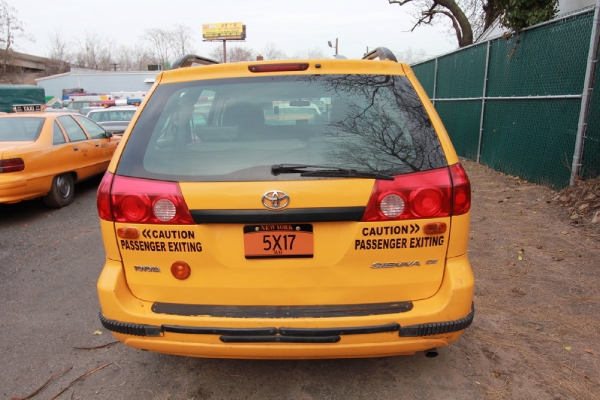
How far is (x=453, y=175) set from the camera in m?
2.22

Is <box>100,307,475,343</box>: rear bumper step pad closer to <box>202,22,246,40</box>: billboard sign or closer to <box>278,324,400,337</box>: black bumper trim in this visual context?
<box>278,324,400,337</box>: black bumper trim

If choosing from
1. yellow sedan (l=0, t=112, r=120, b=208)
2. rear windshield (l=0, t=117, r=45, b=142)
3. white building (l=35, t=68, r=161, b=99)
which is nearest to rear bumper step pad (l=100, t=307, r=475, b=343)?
yellow sedan (l=0, t=112, r=120, b=208)

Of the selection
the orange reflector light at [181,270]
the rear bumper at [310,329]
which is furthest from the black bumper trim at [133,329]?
the orange reflector light at [181,270]

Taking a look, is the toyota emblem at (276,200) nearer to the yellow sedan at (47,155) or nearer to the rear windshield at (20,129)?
the yellow sedan at (47,155)

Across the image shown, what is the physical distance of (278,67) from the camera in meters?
2.47

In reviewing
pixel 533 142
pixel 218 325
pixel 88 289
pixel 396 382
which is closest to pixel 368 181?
pixel 218 325

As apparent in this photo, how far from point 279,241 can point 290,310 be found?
36 centimetres

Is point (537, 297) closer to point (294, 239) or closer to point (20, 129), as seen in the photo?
point (294, 239)

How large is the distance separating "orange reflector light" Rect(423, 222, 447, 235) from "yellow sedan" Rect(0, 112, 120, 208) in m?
5.98

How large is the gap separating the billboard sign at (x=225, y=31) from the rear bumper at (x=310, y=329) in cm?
7853

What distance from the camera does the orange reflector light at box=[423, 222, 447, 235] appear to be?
2.18 metres

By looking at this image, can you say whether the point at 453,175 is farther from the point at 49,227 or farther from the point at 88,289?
the point at 49,227

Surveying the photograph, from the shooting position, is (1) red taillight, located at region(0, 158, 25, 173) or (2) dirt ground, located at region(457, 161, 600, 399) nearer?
(2) dirt ground, located at region(457, 161, 600, 399)

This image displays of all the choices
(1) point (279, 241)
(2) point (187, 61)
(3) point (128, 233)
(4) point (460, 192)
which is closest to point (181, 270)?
(3) point (128, 233)
